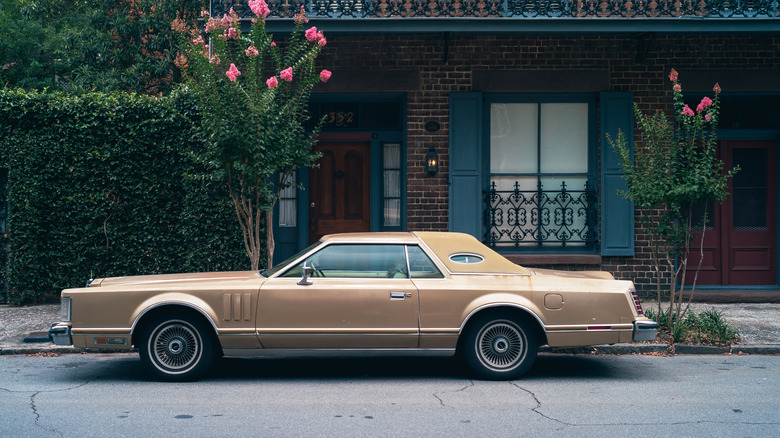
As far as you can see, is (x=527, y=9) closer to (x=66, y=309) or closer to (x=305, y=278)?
(x=305, y=278)

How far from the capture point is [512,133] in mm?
12188

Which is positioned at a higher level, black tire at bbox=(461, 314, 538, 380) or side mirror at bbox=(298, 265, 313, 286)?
side mirror at bbox=(298, 265, 313, 286)

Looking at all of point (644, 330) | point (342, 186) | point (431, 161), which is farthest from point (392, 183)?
point (644, 330)

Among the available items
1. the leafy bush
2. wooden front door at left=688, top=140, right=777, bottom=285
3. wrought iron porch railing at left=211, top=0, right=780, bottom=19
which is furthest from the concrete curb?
wrought iron porch railing at left=211, top=0, right=780, bottom=19

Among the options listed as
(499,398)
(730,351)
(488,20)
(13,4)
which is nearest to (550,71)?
(488,20)

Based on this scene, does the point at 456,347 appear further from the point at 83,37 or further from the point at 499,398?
the point at 83,37

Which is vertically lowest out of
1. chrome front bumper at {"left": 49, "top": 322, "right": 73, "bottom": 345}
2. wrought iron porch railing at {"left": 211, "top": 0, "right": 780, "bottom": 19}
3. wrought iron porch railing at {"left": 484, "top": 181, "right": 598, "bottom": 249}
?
chrome front bumper at {"left": 49, "top": 322, "right": 73, "bottom": 345}

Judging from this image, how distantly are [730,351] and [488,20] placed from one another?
218 inches

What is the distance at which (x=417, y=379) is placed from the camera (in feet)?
24.0

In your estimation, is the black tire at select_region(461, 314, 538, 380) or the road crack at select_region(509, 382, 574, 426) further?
the black tire at select_region(461, 314, 538, 380)

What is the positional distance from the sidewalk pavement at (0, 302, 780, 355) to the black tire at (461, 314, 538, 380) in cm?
77

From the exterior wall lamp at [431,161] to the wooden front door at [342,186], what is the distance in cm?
114

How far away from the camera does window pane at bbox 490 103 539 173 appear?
12.2 m

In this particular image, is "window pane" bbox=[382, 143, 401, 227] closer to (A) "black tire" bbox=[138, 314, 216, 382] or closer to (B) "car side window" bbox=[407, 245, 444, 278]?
(B) "car side window" bbox=[407, 245, 444, 278]
